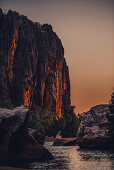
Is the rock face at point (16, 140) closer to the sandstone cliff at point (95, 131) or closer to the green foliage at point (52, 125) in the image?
the sandstone cliff at point (95, 131)

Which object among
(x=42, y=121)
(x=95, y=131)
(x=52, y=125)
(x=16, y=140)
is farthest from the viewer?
(x=52, y=125)

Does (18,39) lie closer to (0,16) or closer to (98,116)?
(0,16)

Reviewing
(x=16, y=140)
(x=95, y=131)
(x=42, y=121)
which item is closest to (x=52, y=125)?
(x=42, y=121)

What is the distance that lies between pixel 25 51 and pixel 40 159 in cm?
16129

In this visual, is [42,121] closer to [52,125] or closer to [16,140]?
[52,125]

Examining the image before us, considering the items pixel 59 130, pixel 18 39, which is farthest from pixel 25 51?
pixel 59 130

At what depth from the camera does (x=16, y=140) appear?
3750 centimetres

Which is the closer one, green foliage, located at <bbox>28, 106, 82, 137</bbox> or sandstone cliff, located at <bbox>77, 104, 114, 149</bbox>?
sandstone cliff, located at <bbox>77, 104, 114, 149</bbox>

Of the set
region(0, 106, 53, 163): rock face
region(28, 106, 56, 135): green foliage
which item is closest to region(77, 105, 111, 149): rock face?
region(0, 106, 53, 163): rock face

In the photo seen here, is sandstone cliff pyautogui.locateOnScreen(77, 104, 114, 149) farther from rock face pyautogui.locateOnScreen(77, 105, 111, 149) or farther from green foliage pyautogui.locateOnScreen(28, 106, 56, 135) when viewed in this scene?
green foliage pyautogui.locateOnScreen(28, 106, 56, 135)

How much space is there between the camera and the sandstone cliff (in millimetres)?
61688

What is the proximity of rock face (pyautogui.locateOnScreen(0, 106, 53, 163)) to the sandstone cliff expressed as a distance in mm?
24419

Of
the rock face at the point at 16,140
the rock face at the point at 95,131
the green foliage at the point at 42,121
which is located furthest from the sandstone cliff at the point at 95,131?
the green foliage at the point at 42,121

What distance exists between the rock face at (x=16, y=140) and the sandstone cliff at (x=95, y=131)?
24419 mm
